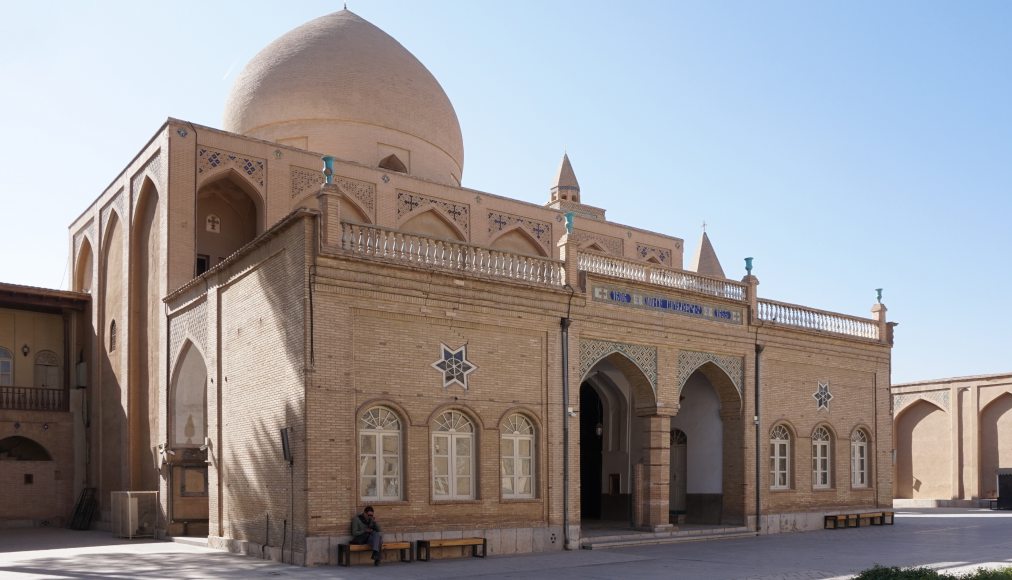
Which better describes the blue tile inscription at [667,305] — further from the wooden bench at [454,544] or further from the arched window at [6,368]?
the arched window at [6,368]

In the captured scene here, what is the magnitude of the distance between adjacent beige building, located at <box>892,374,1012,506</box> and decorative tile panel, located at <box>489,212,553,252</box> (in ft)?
54.8

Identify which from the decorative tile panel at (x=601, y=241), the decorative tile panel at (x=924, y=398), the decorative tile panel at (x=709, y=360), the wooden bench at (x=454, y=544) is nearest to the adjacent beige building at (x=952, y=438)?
the decorative tile panel at (x=924, y=398)

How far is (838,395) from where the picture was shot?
22.8m

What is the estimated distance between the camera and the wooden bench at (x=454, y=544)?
1449 centimetres

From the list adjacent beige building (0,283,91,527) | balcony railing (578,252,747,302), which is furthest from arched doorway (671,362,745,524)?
adjacent beige building (0,283,91,527)

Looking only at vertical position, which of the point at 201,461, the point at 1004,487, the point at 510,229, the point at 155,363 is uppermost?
the point at 510,229

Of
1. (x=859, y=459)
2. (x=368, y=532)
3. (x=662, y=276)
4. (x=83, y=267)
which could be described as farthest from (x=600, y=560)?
(x=83, y=267)

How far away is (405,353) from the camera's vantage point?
49.2 ft

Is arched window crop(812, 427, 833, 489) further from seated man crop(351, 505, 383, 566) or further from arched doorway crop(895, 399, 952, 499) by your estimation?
arched doorway crop(895, 399, 952, 499)

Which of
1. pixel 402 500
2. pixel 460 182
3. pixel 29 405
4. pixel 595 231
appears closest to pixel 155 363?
pixel 29 405

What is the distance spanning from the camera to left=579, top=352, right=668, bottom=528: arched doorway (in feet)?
60.8

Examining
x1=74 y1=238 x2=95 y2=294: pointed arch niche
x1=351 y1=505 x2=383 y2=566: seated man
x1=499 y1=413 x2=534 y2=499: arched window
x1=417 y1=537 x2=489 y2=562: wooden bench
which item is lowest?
x1=417 y1=537 x2=489 y2=562: wooden bench

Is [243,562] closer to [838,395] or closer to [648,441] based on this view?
[648,441]

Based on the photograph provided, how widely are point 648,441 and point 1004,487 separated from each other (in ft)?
55.2
